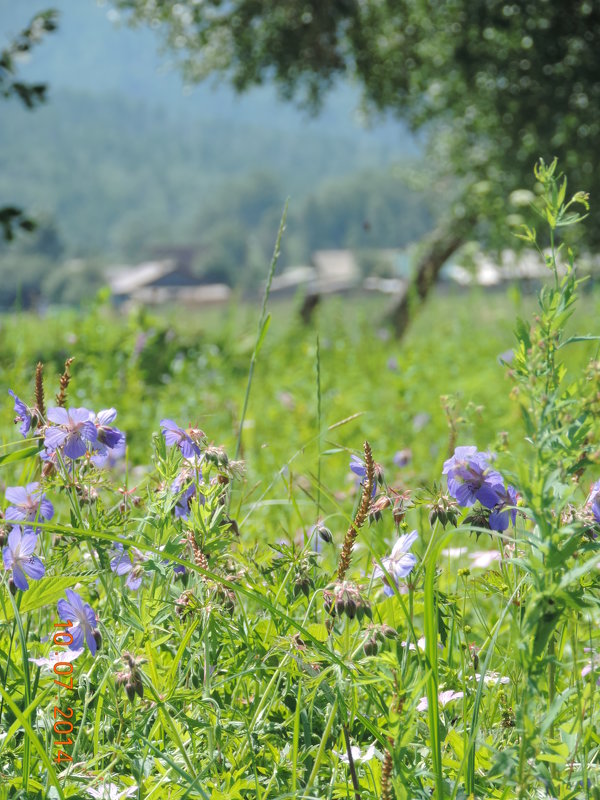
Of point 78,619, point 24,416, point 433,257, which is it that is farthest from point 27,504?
point 433,257

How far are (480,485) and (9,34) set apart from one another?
7.20 metres

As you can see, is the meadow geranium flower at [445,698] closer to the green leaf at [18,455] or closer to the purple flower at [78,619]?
the purple flower at [78,619]

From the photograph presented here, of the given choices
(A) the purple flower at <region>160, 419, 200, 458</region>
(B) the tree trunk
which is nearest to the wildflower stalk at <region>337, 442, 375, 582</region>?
(A) the purple flower at <region>160, 419, 200, 458</region>

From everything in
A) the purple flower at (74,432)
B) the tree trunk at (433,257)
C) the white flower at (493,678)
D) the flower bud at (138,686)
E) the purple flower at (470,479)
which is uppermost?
the purple flower at (74,432)

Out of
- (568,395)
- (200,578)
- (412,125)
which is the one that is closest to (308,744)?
(200,578)

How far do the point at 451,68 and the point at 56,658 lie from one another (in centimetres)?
1203

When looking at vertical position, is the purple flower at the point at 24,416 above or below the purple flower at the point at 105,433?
above

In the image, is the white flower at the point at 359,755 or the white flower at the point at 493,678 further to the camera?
the white flower at the point at 493,678

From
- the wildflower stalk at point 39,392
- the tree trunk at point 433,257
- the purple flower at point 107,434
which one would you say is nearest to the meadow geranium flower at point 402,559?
the purple flower at point 107,434

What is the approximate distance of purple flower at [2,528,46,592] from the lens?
119 centimetres

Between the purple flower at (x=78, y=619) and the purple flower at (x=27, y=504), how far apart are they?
207mm

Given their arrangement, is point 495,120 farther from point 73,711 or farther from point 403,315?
point 73,711

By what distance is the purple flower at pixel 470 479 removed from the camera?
3.97 ft

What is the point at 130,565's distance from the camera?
1376 mm
